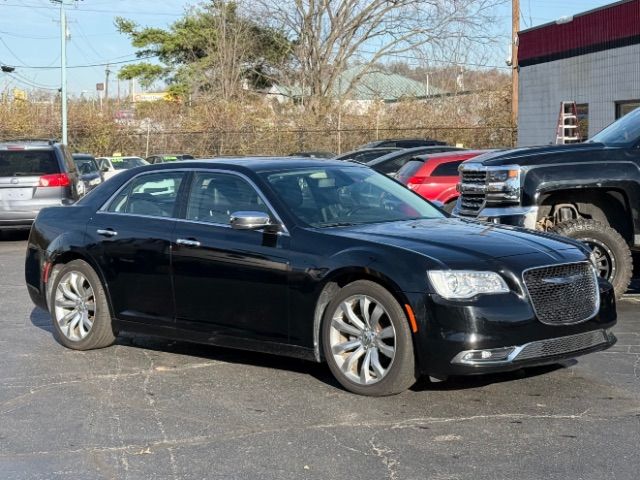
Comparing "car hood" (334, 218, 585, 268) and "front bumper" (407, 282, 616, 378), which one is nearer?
"front bumper" (407, 282, 616, 378)

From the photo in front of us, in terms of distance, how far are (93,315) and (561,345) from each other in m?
3.88

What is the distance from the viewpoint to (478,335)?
6.00m

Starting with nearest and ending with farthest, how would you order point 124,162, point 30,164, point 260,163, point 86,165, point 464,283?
point 464,283 < point 260,163 < point 30,164 < point 86,165 < point 124,162

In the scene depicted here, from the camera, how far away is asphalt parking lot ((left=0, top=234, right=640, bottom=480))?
515 cm

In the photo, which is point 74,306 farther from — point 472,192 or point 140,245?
point 472,192

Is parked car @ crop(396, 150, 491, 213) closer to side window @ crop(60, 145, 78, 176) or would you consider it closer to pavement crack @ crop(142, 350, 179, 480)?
side window @ crop(60, 145, 78, 176)

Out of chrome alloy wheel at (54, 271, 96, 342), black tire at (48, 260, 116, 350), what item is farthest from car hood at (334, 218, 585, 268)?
chrome alloy wheel at (54, 271, 96, 342)

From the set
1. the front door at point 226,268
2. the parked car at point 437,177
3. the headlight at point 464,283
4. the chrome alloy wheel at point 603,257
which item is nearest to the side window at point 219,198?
the front door at point 226,268

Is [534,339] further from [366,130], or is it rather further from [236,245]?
[366,130]

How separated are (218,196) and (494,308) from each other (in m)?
2.48

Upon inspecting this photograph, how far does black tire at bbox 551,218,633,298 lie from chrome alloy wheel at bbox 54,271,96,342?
4.55 meters

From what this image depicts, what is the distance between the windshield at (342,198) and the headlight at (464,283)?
1186 mm

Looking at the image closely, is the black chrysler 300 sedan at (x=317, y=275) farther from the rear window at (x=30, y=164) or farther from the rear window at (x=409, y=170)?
the rear window at (x=30, y=164)

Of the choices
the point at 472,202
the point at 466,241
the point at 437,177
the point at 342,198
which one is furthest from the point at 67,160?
the point at 466,241
